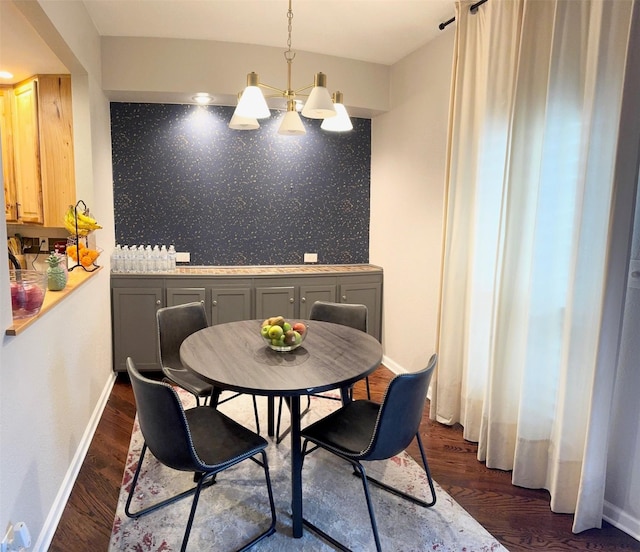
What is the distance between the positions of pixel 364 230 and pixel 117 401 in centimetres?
265

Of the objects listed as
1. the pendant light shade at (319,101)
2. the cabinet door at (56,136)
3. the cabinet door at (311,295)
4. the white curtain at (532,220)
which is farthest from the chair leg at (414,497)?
the cabinet door at (56,136)

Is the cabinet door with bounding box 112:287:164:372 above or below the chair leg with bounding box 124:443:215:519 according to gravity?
above

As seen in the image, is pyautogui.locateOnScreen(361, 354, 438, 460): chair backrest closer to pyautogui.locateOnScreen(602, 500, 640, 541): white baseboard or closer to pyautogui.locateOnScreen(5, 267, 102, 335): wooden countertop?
pyautogui.locateOnScreen(602, 500, 640, 541): white baseboard

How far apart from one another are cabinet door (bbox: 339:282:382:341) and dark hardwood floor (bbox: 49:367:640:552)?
1405 millimetres

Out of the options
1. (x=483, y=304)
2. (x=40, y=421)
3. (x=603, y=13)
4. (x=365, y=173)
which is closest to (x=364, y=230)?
(x=365, y=173)

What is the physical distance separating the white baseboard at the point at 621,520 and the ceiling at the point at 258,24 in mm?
2921

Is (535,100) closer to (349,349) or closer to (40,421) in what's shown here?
(349,349)

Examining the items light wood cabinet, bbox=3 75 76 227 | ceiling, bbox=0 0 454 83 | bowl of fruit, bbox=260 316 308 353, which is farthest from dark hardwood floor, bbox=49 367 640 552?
ceiling, bbox=0 0 454 83

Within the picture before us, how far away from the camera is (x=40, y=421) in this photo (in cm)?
192

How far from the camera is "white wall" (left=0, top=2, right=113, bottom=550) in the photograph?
1.63 meters

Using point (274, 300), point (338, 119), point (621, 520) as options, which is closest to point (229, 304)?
point (274, 300)

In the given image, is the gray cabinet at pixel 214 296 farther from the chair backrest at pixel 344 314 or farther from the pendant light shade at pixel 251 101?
the pendant light shade at pixel 251 101

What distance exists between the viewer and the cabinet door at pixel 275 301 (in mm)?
3961

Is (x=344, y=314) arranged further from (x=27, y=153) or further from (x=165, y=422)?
(x=27, y=153)
